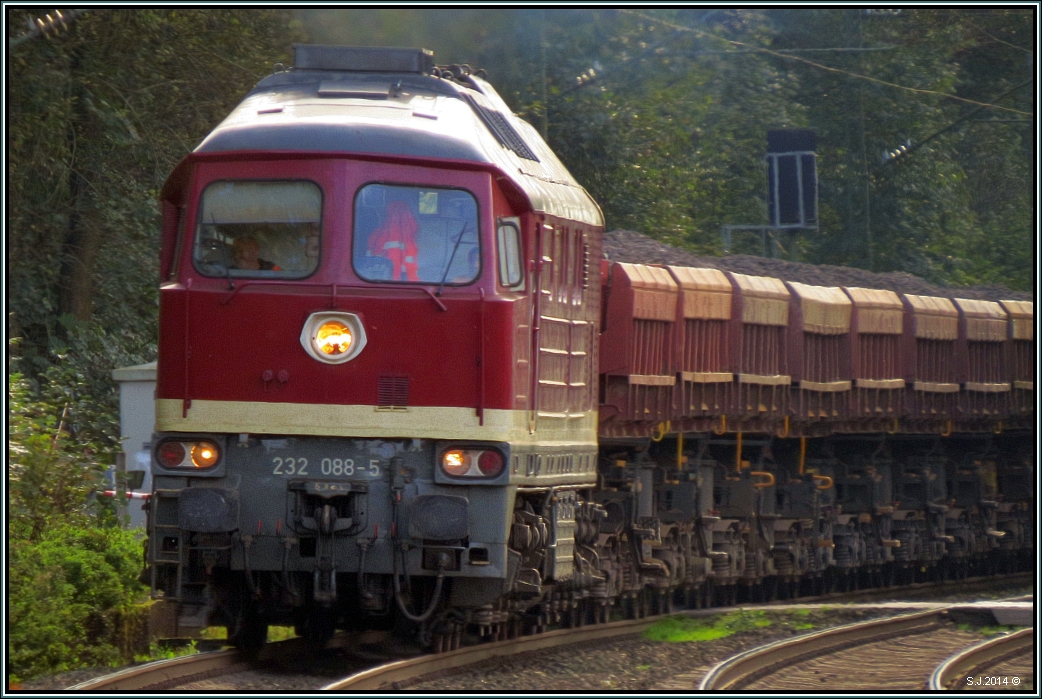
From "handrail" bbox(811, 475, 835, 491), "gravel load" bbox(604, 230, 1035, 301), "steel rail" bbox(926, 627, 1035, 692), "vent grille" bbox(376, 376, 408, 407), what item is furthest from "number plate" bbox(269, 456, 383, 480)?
"handrail" bbox(811, 475, 835, 491)

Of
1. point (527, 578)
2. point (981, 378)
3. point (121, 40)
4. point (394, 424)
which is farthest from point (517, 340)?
point (981, 378)

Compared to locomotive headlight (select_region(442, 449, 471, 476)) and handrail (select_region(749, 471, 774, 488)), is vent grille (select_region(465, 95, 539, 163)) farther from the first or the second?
handrail (select_region(749, 471, 774, 488))

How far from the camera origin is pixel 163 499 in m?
9.63

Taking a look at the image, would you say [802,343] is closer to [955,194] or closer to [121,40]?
[121,40]

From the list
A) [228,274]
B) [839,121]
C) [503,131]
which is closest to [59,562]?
[228,274]

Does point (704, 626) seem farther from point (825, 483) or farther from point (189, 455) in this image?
point (189, 455)

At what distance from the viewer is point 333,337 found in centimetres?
956

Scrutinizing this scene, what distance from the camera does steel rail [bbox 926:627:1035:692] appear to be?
10.4 m

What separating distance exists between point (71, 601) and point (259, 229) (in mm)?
2950

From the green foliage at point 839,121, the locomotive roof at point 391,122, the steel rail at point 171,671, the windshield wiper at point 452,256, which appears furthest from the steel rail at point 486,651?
the green foliage at point 839,121

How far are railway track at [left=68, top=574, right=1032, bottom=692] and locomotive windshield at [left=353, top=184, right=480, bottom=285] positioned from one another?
96.2 inches

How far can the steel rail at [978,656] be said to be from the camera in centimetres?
1039

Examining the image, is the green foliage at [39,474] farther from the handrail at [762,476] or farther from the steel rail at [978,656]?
the handrail at [762,476]

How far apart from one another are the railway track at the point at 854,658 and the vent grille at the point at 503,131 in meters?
3.78
